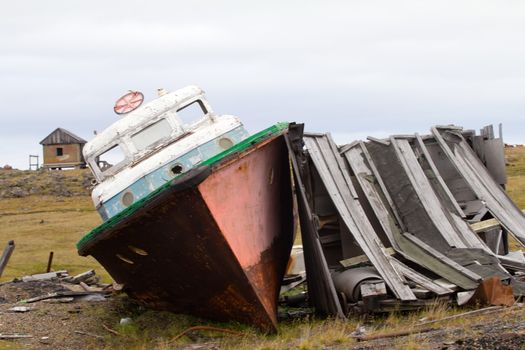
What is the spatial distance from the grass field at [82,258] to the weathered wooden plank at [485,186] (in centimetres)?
351

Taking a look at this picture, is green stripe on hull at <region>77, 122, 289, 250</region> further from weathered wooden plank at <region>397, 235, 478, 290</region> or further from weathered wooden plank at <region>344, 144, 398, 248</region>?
weathered wooden plank at <region>397, 235, 478, 290</region>

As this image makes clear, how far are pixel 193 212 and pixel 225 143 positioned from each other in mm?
2331

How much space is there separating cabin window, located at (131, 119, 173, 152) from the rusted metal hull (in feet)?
6.59

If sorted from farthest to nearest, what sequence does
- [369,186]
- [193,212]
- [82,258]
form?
[82,258] → [369,186] → [193,212]

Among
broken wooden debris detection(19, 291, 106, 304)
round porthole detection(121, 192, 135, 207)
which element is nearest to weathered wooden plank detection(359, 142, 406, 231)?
round porthole detection(121, 192, 135, 207)

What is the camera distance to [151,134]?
1216cm

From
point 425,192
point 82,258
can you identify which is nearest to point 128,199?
point 425,192

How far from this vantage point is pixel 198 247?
9727 millimetres

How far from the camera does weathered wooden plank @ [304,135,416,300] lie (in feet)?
33.6

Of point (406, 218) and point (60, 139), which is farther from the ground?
point (60, 139)

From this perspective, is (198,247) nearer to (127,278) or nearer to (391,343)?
(127,278)

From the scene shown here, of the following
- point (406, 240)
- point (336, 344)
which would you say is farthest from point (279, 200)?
point (336, 344)

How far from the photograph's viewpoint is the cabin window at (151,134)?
39.6 ft

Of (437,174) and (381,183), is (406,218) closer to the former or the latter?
(381,183)
